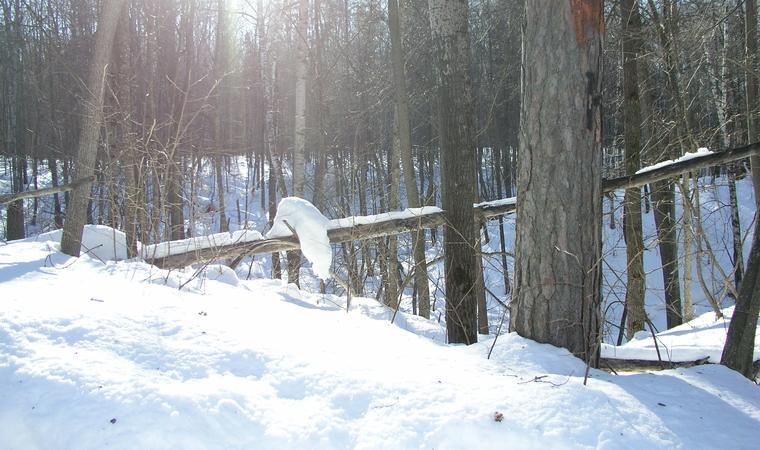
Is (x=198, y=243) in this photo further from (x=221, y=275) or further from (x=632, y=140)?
(x=632, y=140)

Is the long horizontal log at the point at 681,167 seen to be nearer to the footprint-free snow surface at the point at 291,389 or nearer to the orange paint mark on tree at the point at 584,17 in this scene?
the orange paint mark on tree at the point at 584,17

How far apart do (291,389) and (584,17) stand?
8.29ft

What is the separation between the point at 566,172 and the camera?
114 inches

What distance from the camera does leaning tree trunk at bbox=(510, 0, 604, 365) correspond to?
2879 millimetres

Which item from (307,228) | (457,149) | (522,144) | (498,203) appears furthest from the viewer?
(498,203)

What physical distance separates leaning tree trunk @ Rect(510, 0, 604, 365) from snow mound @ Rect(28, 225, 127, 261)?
163 inches

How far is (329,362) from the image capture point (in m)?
2.39

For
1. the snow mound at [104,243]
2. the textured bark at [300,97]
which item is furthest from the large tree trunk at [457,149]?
the textured bark at [300,97]

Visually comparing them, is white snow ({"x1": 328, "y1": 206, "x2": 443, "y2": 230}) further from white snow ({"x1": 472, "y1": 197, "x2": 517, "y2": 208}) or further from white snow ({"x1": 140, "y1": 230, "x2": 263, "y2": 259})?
white snow ({"x1": 140, "y1": 230, "x2": 263, "y2": 259})

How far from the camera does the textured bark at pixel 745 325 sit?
3129 millimetres

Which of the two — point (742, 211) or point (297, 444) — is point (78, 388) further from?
point (742, 211)

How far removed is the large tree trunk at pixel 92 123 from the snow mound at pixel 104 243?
107 mm

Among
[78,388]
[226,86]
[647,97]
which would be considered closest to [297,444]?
[78,388]

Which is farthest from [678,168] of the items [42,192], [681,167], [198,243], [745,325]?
[42,192]
